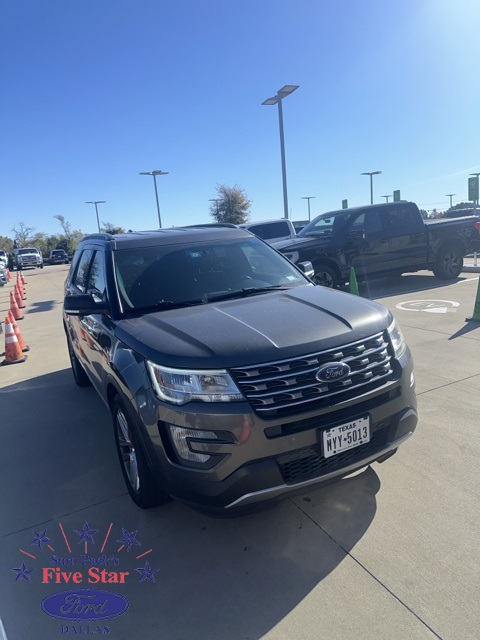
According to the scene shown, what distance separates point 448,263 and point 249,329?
10.1 m

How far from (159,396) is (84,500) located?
4.49 feet

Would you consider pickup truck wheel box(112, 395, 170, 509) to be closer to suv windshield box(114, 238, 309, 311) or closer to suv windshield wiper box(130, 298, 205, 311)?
suv windshield wiper box(130, 298, 205, 311)

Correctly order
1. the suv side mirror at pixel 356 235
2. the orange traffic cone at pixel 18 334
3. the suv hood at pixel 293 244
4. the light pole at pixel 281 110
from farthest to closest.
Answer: the light pole at pixel 281 110, the suv side mirror at pixel 356 235, the suv hood at pixel 293 244, the orange traffic cone at pixel 18 334

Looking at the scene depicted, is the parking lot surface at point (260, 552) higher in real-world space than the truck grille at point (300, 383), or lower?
lower

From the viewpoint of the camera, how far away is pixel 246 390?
2.43m

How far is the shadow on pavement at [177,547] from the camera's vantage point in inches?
90.0

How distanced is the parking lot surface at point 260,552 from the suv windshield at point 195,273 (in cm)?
147

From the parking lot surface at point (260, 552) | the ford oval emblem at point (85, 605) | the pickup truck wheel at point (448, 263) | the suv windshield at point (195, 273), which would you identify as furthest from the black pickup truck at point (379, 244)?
the ford oval emblem at point (85, 605)

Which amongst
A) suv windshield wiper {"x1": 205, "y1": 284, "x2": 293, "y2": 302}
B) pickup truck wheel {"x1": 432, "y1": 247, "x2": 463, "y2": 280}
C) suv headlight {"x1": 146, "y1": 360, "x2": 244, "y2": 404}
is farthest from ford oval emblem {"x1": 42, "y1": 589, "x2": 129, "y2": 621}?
pickup truck wheel {"x1": 432, "y1": 247, "x2": 463, "y2": 280}

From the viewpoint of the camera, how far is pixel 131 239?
13.1ft

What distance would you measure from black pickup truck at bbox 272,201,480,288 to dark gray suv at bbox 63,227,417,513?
6.95m


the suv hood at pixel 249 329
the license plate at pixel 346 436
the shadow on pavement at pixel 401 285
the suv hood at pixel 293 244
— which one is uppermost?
the suv hood at pixel 293 244

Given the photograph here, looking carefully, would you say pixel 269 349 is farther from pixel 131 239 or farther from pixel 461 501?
pixel 131 239

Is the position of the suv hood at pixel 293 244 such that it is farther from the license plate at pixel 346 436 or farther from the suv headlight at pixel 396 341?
the license plate at pixel 346 436
